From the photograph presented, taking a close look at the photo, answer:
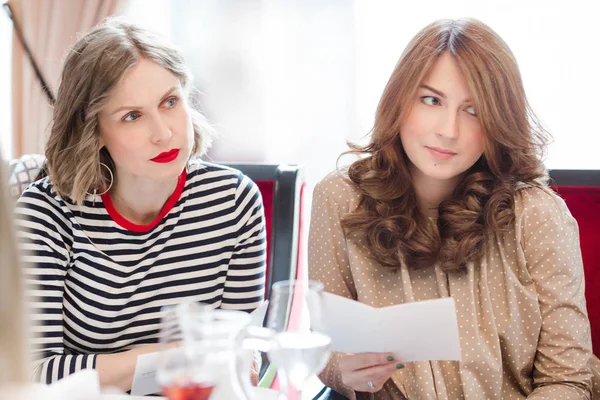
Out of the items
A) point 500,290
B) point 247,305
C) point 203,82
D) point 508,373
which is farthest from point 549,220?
point 203,82

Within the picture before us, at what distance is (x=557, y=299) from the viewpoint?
1478 mm

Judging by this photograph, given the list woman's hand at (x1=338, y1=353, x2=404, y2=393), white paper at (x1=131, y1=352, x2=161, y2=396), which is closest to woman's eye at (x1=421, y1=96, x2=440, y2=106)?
woman's hand at (x1=338, y1=353, x2=404, y2=393)

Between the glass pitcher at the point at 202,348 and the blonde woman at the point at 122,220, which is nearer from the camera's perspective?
the glass pitcher at the point at 202,348

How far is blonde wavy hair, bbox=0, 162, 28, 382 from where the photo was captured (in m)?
0.52

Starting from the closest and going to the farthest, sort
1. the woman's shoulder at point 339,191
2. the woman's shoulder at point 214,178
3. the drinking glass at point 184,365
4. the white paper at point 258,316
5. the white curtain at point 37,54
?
the drinking glass at point 184,365 < the white paper at point 258,316 < the woman's shoulder at point 339,191 < the woman's shoulder at point 214,178 < the white curtain at point 37,54

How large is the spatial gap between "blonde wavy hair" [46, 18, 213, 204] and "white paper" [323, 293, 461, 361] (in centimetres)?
74

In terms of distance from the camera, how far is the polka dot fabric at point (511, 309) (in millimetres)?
1461

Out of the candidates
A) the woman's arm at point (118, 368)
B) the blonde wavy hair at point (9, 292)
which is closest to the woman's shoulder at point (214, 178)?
the woman's arm at point (118, 368)

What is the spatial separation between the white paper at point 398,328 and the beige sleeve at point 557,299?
1.13 feet

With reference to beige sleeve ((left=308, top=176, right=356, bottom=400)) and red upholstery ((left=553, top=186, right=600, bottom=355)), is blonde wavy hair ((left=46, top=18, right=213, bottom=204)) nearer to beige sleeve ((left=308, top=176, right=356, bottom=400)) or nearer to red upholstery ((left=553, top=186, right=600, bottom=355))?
beige sleeve ((left=308, top=176, right=356, bottom=400))

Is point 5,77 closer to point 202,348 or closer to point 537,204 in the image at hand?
point 537,204

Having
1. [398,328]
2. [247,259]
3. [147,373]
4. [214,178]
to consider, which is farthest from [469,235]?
[147,373]

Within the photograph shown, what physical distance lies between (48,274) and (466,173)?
0.98 meters

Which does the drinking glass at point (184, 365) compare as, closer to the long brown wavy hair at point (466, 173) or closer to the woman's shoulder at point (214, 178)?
the long brown wavy hair at point (466, 173)
